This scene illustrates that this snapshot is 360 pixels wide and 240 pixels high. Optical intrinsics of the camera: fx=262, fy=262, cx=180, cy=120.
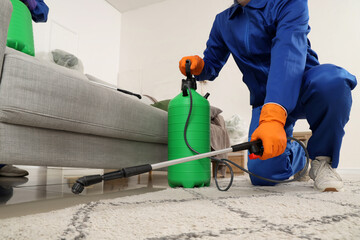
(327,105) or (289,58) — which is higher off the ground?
(289,58)

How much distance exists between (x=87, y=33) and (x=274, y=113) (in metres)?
3.82

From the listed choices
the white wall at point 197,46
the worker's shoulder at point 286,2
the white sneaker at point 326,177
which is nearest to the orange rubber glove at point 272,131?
the white sneaker at point 326,177

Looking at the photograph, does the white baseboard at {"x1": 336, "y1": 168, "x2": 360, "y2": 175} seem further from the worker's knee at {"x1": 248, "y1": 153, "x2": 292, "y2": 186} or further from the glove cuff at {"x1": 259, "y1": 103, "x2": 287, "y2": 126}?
the glove cuff at {"x1": 259, "y1": 103, "x2": 287, "y2": 126}

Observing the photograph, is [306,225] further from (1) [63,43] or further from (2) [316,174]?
(1) [63,43]

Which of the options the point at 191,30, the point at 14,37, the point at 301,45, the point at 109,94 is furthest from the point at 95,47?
the point at 301,45

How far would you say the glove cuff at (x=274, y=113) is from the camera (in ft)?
2.71

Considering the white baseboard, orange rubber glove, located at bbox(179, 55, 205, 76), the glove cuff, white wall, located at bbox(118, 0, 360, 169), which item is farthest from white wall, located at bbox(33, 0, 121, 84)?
the white baseboard

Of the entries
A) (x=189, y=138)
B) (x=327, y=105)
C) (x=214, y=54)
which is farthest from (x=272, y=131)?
(x=214, y=54)

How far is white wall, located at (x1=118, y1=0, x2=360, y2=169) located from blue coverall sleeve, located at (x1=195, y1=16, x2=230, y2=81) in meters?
2.24

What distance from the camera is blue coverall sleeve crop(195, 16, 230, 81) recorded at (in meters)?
1.40

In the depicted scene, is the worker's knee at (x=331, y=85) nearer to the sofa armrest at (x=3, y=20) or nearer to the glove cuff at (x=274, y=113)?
the glove cuff at (x=274, y=113)

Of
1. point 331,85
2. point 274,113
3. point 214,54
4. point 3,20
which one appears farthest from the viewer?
point 214,54

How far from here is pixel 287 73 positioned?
894mm

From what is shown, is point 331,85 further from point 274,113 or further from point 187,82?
point 187,82
